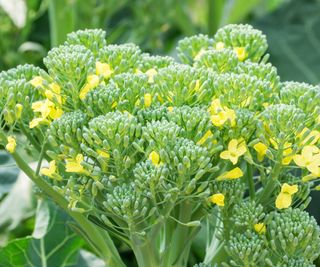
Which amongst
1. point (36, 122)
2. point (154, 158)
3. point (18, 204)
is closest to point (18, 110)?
point (36, 122)

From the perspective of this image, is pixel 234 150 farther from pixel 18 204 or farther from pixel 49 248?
pixel 18 204

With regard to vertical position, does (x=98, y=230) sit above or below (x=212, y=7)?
below

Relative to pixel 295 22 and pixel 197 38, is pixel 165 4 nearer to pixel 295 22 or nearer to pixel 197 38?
pixel 295 22

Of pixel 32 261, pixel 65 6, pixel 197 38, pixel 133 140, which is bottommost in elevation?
pixel 32 261

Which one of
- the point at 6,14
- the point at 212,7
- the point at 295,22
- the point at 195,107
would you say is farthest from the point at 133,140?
the point at 295,22

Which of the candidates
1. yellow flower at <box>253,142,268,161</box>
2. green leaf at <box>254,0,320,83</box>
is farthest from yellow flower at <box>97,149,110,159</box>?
green leaf at <box>254,0,320,83</box>

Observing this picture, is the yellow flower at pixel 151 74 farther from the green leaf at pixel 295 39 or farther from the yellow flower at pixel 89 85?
the green leaf at pixel 295 39

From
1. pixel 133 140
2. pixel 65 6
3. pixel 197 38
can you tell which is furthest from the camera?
pixel 65 6

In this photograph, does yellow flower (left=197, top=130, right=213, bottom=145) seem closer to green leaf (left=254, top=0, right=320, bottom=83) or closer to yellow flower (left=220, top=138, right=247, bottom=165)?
yellow flower (left=220, top=138, right=247, bottom=165)
